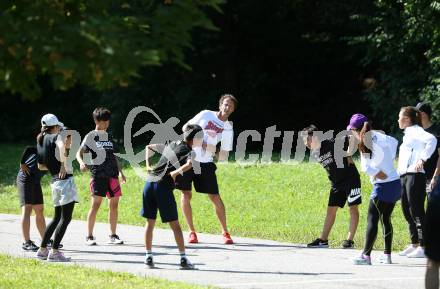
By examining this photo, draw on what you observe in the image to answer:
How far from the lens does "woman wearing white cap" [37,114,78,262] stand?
1174cm

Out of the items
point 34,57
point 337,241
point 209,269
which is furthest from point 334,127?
point 34,57

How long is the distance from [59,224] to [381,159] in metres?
4.04

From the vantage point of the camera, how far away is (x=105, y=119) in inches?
507

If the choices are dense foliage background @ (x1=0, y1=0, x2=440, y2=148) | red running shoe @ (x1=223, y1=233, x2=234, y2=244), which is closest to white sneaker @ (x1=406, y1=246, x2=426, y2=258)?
red running shoe @ (x1=223, y1=233, x2=234, y2=244)

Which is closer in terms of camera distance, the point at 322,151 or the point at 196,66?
the point at 322,151

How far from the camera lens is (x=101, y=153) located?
13.2 meters

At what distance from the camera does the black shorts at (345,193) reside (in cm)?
1311

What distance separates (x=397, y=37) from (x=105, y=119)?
1606 cm

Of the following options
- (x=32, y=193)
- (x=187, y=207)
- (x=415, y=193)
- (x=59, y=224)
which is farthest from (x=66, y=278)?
(x=415, y=193)

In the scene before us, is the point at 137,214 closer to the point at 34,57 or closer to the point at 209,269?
the point at 209,269

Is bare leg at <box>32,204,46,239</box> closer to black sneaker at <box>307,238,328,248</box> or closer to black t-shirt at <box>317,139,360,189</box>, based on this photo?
black sneaker at <box>307,238,328,248</box>

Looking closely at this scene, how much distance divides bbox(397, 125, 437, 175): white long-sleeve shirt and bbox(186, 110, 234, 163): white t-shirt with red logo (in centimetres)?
276

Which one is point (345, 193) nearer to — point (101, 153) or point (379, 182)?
point (379, 182)

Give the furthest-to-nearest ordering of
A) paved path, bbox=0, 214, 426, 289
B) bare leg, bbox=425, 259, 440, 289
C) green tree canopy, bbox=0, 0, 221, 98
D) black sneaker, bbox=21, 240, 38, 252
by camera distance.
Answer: black sneaker, bbox=21, 240, 38, 252 < paved path, bbox=0, 214, 426, 289 < bare leg, bbox=425, 259, 440, 289 < green tree canopy, bbox=0, 0, 221, 98
